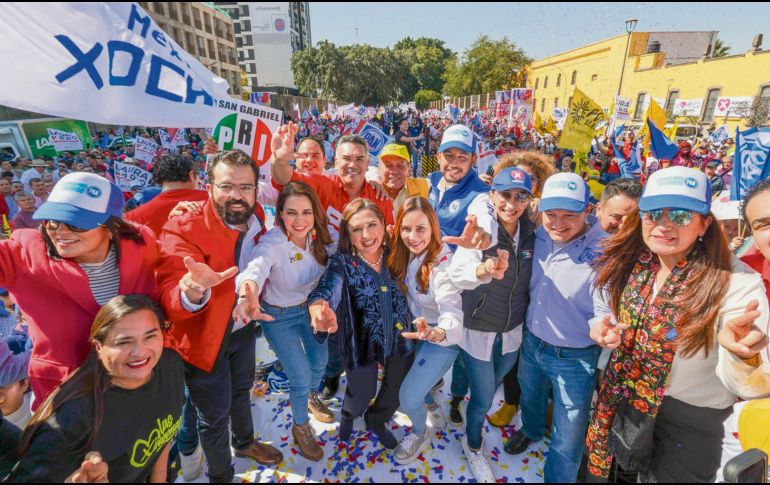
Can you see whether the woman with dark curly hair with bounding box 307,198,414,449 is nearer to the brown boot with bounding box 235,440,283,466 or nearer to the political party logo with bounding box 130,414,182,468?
the brown boot with bounding box 235,440,283,466

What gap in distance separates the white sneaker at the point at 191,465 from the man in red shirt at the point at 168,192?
170 cm

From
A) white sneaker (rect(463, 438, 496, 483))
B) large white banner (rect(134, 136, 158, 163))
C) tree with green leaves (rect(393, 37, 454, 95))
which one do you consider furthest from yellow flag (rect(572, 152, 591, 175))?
tree with green leaves (rect(393, 37, 454, 95))

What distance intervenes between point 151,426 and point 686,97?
33548 mm

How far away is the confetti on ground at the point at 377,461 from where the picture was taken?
2.81 meters

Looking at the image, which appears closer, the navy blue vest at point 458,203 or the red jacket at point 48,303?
the red jacket at point 48,303

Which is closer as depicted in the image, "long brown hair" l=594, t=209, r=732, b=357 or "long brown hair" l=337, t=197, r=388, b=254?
"long brown hair" l=594, t=209, r=732, b=357

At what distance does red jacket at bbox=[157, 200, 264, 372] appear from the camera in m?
2.12

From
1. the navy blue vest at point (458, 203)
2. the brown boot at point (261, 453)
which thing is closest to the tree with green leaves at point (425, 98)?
the navy blue vest at point (458, 203)

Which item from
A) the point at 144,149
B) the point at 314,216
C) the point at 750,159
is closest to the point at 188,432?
the point at 314,216

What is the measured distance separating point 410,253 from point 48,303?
206 cm

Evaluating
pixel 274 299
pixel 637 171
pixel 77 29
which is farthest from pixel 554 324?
pixel 637 171

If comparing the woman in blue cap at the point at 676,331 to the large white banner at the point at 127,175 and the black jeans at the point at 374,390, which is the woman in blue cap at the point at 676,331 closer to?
the black jeans at the point at 374,390

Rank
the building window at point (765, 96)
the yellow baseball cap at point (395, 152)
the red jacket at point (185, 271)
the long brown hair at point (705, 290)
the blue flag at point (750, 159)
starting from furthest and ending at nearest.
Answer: the building window at point (765, 96), the yellow baseball cap at point (395, 152), the blue flag at point (750, 159), the red jacket at point (185, 271), the long brown hair at point (705, 290)

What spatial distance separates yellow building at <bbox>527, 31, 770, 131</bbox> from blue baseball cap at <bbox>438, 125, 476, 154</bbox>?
25.8m
